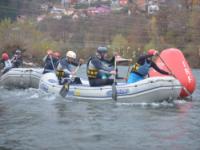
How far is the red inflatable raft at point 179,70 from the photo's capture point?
17.7 m

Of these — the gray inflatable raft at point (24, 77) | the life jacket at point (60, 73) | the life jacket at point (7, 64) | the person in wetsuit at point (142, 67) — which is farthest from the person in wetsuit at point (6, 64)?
the person in wetsuit at point (142, 67)

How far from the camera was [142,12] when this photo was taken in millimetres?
104438

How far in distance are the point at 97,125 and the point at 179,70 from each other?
5.78 m

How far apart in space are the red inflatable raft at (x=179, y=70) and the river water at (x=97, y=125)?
0.50 metres

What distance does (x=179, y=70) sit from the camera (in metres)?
17.8

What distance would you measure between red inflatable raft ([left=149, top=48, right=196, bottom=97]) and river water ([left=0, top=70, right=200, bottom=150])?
50 cm

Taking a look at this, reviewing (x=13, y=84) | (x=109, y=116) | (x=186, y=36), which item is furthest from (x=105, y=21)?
(x=109, y=116)

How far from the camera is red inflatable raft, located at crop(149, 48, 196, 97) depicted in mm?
17672

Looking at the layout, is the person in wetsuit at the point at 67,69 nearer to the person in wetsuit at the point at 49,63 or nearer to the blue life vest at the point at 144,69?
the blue life vest at the point at 144,69

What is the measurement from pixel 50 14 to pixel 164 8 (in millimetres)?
21397

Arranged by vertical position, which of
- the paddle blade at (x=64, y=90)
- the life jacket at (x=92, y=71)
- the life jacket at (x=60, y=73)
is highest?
the life jacket at (x=92, y=71)

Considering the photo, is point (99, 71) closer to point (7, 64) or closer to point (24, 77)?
point (24, 77)

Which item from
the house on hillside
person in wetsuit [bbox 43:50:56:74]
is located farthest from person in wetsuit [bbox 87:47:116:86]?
the house on hillside

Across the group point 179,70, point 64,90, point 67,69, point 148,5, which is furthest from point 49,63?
point 148,5
